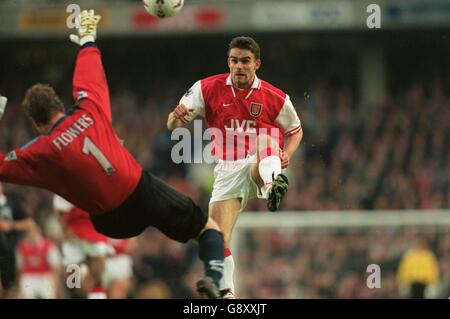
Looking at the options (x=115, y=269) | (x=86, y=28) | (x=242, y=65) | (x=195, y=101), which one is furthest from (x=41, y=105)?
(x=115, y=269)

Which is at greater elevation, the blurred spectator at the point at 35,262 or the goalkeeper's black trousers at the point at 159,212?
the blurred spectator at the point at 35,262

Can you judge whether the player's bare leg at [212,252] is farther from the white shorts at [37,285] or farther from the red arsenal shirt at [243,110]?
the white shorts at [37,285]

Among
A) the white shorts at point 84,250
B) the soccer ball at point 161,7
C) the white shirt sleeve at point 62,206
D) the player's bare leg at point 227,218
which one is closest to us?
the player's bare leg at point 227,218

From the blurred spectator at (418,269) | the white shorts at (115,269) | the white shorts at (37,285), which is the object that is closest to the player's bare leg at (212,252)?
the white shorts at (115,269)

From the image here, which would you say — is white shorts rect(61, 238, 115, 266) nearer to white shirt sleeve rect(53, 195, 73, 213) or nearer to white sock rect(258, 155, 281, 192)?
white shirt sleeve rect(53, 195, 73, 213)

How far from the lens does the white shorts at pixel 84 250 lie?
10539mm

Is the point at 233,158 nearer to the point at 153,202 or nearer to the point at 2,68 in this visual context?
the point at 153,202

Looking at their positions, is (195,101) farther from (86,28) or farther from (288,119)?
(86,28)

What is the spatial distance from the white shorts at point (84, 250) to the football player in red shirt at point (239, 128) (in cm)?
262

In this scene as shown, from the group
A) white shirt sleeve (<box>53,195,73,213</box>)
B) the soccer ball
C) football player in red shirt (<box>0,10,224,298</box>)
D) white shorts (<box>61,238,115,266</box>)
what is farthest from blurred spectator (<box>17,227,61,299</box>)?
football player in red shirt (<box>0,10,224,298</box>)

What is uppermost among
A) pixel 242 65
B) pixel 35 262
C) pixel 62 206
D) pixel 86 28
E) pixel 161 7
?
pixel 161 7

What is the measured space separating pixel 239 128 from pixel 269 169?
1.77 ft

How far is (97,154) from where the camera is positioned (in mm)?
7008

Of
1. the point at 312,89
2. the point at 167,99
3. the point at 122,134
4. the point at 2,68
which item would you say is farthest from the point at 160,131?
the point at 2,68
